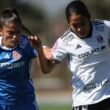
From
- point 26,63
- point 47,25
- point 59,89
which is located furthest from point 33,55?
A: point 47,25

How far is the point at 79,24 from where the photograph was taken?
10.1 metres

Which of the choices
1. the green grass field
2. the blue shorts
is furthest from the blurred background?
the blue shorts

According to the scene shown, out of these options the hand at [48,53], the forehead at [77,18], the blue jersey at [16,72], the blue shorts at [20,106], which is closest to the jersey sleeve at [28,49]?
the blue jersey at [16,72]

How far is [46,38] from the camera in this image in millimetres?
36875

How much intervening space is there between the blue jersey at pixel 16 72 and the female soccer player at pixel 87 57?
0.33 metres

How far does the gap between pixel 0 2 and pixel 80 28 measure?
28.5 metres

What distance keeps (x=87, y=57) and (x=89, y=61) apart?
53 mm

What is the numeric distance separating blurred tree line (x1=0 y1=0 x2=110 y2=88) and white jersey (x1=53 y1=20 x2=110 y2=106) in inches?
865

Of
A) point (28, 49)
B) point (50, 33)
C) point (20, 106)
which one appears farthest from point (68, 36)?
point (50, 33)

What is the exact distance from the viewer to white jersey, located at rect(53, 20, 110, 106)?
1032cm

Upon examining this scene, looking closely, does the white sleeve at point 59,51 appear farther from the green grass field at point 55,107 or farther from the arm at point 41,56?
the green grass field at point 55,107

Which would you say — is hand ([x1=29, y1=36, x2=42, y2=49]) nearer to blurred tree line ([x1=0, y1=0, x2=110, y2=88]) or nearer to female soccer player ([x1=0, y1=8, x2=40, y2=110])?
female soccer player ([x1=0, y1=8, x2=40, y2=110])

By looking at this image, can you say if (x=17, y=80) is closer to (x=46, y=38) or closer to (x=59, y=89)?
(x=59, y=89)

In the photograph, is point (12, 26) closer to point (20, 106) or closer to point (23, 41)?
point (23, 41)
